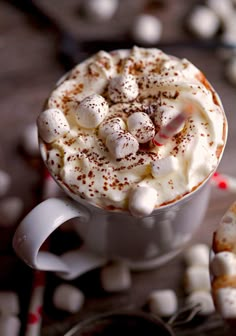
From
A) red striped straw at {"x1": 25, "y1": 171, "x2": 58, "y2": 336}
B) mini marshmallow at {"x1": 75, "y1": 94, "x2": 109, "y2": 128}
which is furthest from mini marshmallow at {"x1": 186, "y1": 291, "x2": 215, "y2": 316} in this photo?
mini marshmallow at {"x1": 75, "y1": 94, "x2": 109, "y2": 128}

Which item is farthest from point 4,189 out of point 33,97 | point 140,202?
point 140,202

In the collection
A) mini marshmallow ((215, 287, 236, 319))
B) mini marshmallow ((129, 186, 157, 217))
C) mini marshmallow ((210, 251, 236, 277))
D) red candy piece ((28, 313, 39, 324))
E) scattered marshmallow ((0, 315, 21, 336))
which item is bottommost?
scattered marshmallow ((0, 315, 21, 336))

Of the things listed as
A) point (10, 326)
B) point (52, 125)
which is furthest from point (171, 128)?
point (10, 326)

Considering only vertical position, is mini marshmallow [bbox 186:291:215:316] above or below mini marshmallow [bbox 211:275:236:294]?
below

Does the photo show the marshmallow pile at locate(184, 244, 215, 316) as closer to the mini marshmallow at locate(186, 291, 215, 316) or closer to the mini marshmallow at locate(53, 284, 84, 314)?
the mini marshmallow at locate(186, 291, 215, 316)

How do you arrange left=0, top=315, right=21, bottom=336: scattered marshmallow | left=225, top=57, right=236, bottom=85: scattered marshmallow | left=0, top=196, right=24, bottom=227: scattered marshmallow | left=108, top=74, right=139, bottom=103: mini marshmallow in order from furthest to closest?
1. left=225, top=57, right=236, bottom=85: scattered marshmallow
2. left=0, top=196, right=24, bottom=227: scattered marshmallow
3. left=0, top=315, right=21, bottom=336: scattered marshmallow
4. left=108, top=74, right=139, bottom=103: mini marshmallow

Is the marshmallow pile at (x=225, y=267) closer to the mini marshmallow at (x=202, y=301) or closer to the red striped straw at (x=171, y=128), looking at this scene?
the red striped straw at (x=171, y=128)

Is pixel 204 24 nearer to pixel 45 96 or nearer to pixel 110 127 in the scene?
pixel 45 96
